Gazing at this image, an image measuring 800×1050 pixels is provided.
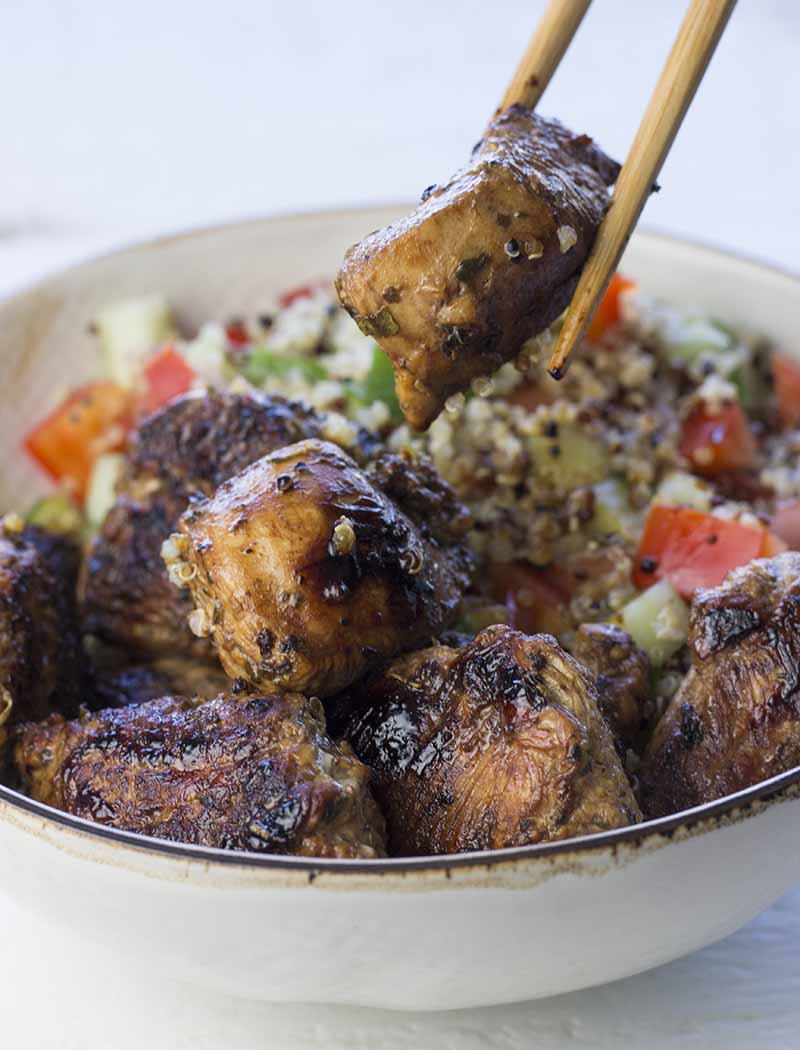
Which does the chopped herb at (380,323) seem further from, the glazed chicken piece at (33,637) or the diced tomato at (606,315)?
the diced tomato at (606,315)

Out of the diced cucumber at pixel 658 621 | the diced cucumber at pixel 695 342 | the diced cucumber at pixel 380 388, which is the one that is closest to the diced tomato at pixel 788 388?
the diced cucumber at pixel 695 342

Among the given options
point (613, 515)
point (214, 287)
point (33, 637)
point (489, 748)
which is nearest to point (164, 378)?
point (214, 287)

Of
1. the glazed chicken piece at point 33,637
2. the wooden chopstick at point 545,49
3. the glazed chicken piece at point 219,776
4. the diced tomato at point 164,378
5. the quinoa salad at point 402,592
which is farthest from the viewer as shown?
the diced tomato at point 164,378

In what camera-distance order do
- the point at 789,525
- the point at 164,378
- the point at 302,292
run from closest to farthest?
the point at 789,525 < the point at 164,378 < the point at 302,292

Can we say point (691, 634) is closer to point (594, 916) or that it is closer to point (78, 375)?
point (594, 916)

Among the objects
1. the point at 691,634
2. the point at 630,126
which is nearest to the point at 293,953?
the point at 691,634

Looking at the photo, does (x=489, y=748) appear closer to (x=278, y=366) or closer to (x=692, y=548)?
(x=692, y=548)
